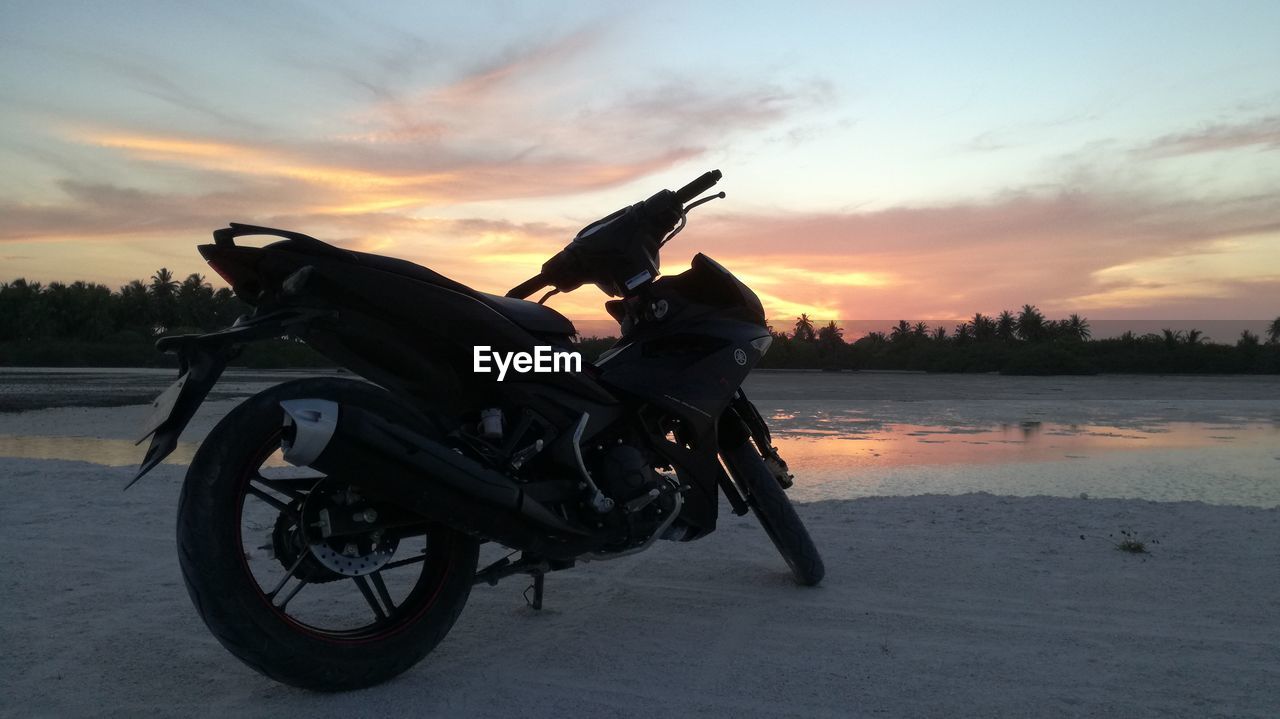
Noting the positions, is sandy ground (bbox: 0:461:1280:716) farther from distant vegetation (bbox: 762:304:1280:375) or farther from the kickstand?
distant vegetation (bbox: 762:304:1280:375)

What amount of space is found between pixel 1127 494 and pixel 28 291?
62.7 meters

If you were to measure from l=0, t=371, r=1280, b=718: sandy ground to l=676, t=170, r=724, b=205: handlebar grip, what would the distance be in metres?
1.84

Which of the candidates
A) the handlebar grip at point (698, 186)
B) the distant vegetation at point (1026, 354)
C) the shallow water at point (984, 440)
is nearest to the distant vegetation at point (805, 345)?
the distant vegetation at point (1026, 354)

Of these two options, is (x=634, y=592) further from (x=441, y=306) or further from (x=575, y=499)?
(x=441, y=306)

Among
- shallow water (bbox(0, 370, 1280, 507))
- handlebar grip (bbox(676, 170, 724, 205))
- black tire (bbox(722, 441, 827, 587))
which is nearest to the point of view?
handlebar grip (bbox(676, 170, 724, 205))

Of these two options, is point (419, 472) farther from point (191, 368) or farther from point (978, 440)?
point (978, 440)

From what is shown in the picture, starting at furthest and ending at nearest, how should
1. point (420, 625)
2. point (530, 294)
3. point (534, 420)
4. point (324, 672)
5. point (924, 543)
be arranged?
point (924, 543), point (530, 294), point (534, 420), point (420, 625), point (324, 672)

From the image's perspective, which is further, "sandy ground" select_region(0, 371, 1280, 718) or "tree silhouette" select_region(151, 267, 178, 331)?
"tree silhouette" select_region(151, 267, 178, 331)

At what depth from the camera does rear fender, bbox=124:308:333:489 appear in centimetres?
278

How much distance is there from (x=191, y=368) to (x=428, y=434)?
2.56 feet

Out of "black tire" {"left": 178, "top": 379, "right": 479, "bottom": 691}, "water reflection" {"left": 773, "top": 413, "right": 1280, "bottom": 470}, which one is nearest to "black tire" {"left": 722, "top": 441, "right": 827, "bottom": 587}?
"black tire" {"left": 178, "top": 379, "right": 479, "bottom": 691}

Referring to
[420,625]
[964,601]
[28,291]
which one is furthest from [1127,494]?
[28,291]

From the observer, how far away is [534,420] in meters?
3.50

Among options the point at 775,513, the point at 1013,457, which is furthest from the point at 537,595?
the point at 1013,457
